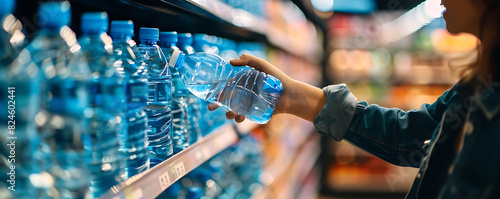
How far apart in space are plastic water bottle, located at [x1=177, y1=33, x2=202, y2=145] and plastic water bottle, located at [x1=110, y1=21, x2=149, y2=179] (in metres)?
0.28

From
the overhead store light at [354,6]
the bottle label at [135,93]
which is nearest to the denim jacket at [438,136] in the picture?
the bottle label at [135,93]

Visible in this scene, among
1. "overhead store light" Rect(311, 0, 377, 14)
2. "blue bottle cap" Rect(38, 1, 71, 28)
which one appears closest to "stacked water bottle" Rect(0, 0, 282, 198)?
"blue bottle cap" Rect(38, 1, 71, 28)

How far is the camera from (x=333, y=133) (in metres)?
1.57

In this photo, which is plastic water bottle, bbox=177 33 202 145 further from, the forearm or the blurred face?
the blurred face

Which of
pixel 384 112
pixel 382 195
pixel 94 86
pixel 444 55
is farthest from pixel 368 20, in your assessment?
pixel 94 86

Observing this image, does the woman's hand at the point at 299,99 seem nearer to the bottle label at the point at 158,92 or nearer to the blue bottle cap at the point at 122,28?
the bottle label at the point at 158,92

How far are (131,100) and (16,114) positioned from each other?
377 mm

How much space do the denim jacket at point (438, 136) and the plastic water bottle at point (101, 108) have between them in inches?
29.4

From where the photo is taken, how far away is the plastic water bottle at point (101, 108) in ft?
2.82

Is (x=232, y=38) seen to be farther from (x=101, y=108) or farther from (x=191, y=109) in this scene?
(x=101, y=108)

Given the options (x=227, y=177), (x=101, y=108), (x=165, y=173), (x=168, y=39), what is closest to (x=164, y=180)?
(x=165, y=173)

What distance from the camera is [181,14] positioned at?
4.91 ft

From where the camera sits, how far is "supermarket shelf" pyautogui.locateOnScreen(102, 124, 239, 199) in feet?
2.84

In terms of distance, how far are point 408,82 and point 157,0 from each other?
Answer: 4553 millimetres
